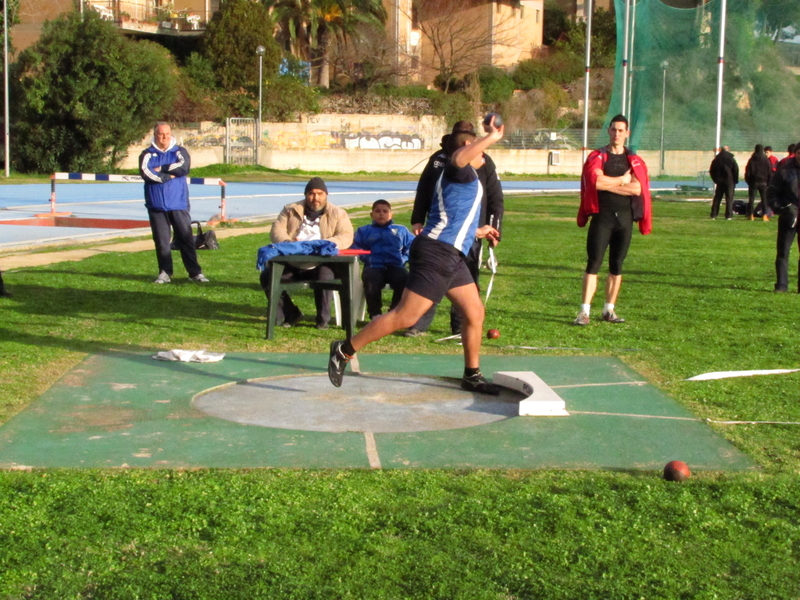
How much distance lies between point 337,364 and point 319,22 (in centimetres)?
5342

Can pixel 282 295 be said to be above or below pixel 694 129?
below

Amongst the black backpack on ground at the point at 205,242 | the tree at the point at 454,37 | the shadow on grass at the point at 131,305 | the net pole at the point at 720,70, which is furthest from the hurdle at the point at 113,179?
the tree at the point at 454,37

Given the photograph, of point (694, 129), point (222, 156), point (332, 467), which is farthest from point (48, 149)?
point (332, 467)

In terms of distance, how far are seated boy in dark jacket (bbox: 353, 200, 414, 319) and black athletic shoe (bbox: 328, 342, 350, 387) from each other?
9.70ft

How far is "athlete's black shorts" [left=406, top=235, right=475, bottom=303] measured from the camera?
617 cm

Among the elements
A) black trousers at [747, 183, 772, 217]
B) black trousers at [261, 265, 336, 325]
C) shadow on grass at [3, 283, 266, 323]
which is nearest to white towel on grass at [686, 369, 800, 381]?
black trousers at [261, 265, 336, 325]

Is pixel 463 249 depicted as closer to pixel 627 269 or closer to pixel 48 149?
pixel 627 269

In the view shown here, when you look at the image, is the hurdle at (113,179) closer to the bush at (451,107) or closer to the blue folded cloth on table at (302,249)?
the blue folded cloth on table at (302,249)

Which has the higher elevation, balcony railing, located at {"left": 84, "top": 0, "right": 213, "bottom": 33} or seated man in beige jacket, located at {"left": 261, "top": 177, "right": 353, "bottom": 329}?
balcony railing, located at {"left": 84, "top": 0, "right": 213, "bottom": 33}

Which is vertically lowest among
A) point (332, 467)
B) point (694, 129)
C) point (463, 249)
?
point (332, 467)

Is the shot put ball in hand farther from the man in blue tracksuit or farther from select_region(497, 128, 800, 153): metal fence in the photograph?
select_region(497, 128, 800, 153): metal fence

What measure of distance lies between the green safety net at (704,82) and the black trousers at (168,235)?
23.2 metres

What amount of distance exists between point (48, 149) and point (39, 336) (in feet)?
122

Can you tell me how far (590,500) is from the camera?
4.44 m
